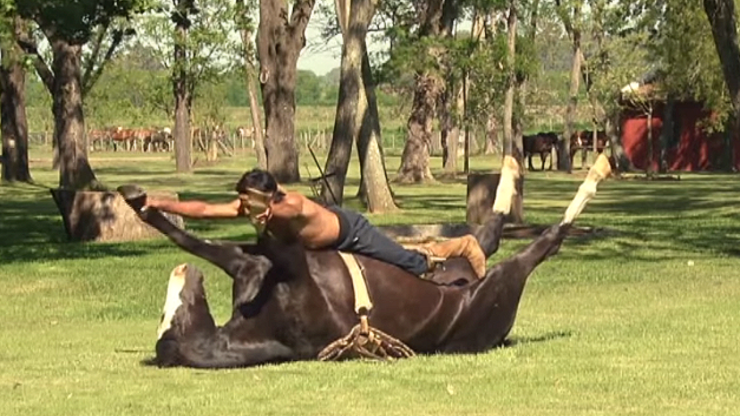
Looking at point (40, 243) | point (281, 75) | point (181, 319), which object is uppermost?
point (281, 75)

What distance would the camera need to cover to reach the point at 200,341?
10.9 meters

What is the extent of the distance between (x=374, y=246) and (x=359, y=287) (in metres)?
0.40

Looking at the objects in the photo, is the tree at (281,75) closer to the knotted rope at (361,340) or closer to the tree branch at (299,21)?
the tree branch at (299,21)

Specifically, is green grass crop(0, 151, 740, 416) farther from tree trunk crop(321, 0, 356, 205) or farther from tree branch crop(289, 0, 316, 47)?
tree branch crop(289, 0, 316, 47)

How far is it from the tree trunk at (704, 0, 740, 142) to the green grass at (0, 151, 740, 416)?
2265 mm

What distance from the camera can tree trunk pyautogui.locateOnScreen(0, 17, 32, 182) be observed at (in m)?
54.5

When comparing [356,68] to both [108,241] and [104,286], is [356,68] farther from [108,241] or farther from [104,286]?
[104,286]

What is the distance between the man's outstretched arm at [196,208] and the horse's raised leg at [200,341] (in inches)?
23.1

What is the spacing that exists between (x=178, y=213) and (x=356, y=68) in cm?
2074

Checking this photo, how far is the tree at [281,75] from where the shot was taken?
48500mm

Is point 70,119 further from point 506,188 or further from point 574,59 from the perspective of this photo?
point 574,59

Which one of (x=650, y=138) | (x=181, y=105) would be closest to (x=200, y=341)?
(x=650, y=138)

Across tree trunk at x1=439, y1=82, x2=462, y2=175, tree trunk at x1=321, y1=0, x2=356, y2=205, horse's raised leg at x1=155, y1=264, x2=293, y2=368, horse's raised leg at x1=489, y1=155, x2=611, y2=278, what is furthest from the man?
tree trunk at x1=439, y1=82, x2=462, y2=175

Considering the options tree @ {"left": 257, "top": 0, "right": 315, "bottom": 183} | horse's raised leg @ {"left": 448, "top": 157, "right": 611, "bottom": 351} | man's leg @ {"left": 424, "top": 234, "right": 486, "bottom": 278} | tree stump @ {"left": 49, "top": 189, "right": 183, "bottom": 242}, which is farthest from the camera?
tree @ {"left": 257, "top": 0, "right": 315, "bottom": 183}
